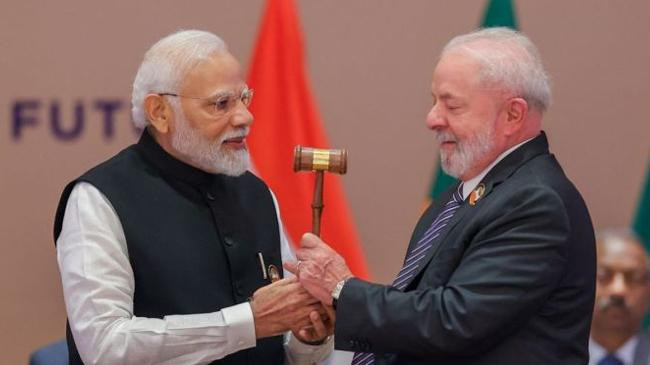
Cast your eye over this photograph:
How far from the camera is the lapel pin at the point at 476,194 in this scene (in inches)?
118

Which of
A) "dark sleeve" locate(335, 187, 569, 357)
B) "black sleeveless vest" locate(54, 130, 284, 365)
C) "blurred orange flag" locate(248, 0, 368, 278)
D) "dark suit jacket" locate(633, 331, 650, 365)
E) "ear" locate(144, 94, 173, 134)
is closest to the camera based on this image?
"dark sleeve" locate(335, 187, 569, 357)

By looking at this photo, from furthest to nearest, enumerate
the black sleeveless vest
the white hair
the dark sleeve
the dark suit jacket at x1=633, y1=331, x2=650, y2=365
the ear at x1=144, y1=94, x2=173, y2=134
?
the dark suit jacket at x1=633, y1=331, x2=650, y2=365
the ear at x1=144, y1=94, x2=173, y2=134
the black sleeveless vest
the white hair
the dark sleeve

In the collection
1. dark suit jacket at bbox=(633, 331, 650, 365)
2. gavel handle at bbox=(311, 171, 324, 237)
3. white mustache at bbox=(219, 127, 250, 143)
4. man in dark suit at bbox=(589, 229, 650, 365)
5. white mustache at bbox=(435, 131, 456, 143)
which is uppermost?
white mustache at bbox=(435, 131, 456, 143)

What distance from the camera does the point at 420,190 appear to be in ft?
17.3

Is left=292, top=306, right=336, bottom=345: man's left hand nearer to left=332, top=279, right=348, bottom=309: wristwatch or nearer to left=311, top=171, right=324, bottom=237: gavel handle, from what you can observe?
left=332, top=279, right=348, bottom=309: wristwatch

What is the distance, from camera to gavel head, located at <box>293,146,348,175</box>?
Result: 3.17 metres

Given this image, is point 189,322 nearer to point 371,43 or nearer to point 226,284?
point 226,284

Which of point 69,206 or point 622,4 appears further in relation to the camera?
point 622,4

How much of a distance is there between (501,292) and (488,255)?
0.10 meters

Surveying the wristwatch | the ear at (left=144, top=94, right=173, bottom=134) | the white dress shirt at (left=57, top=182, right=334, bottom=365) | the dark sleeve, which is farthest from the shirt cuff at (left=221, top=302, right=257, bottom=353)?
the ear at (left=144, top=94, right=173, bottom=134)

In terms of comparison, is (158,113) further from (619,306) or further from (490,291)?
(619,306)

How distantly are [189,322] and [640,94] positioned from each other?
297cm

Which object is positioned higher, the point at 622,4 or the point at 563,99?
the point at 622,4

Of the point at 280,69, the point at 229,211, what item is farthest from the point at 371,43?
the point at 229,211
